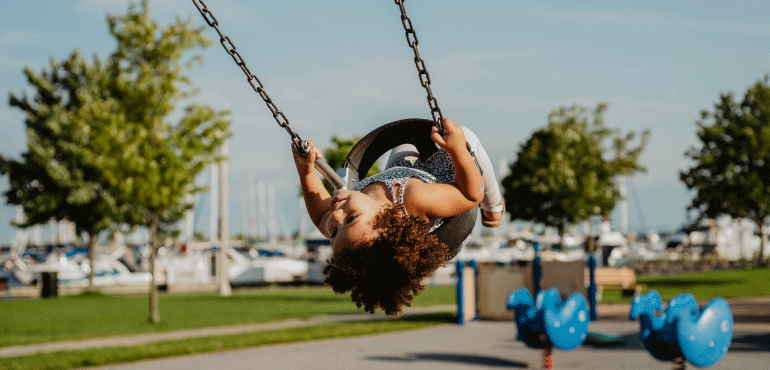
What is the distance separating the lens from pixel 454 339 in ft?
47.1

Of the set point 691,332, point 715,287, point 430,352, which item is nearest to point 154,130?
point 430,352

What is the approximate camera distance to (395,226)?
301cm

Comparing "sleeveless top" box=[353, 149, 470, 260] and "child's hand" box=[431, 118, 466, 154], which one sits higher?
"child's hand" box=[431, 118, 466, 154]

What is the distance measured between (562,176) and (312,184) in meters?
28.5

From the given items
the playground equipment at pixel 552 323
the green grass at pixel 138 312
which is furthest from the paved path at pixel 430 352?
the green grass at pixel 138 312

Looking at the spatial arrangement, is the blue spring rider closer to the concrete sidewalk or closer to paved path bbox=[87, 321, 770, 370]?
paved path bbox=[87, 321, 770, 370]

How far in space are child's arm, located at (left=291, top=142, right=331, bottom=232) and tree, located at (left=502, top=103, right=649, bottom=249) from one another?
28.1 metres

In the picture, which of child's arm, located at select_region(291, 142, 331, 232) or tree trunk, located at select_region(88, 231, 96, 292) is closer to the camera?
child's arm, located at select_region(291, 142, 331, 232)

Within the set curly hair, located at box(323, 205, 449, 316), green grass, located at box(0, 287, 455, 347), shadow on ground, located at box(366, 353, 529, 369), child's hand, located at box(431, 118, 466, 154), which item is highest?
child's hand, located at box(431, 118, 466, 154)

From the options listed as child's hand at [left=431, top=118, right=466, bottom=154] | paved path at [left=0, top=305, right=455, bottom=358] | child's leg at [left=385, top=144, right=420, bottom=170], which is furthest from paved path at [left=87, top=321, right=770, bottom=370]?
child's hand at [left=431, top=118, right=466, bottom=154]

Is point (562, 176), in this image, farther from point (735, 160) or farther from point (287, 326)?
point (287, 326)

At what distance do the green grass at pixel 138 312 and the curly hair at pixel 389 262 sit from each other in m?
12.9

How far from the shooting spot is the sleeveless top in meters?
3.23

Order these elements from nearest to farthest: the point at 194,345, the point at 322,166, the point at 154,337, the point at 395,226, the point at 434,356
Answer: the point at 395,226 < the point at 322,166 < the point at 434,356 < the point at 194,345 < the point at 154,337
